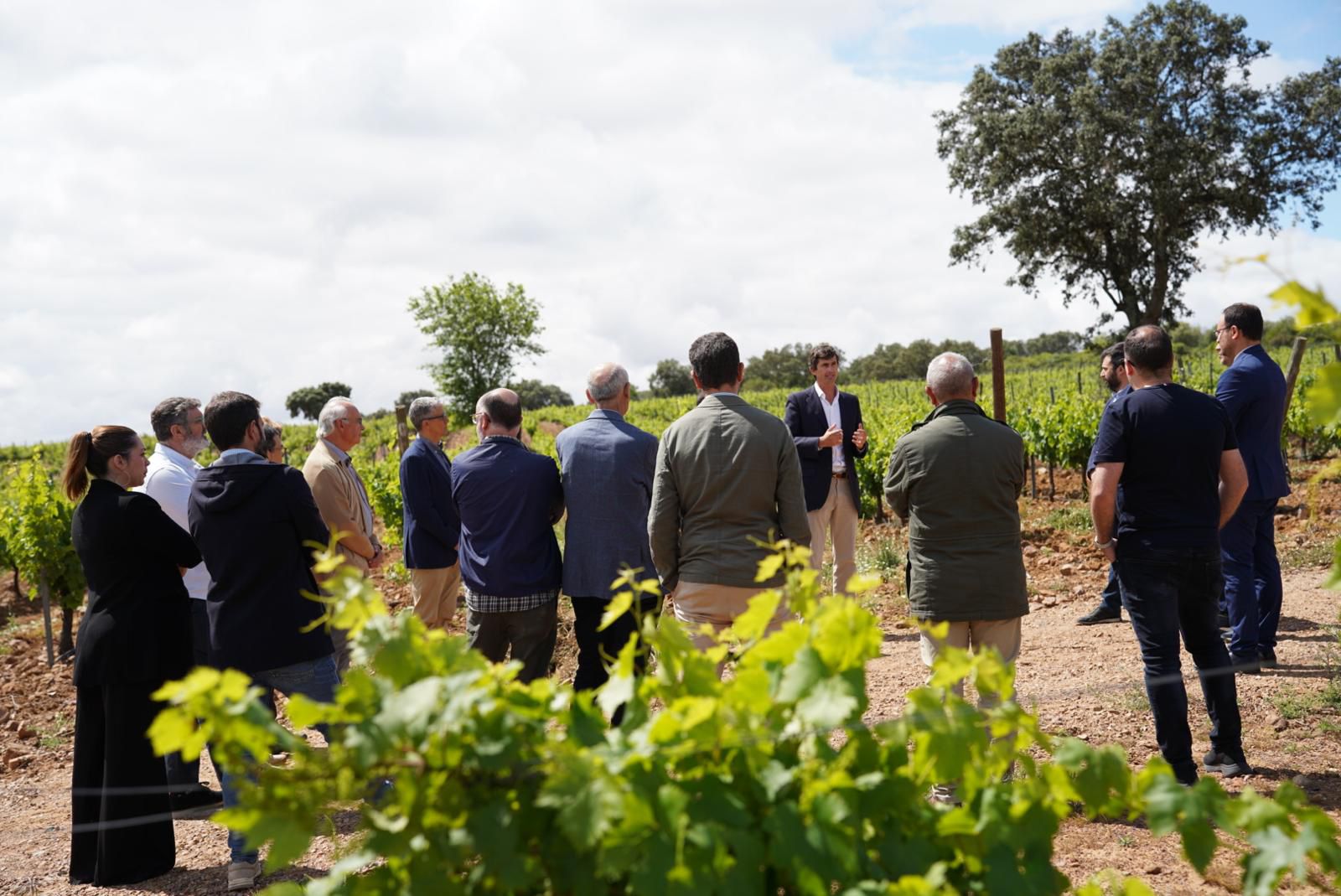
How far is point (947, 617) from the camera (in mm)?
3949

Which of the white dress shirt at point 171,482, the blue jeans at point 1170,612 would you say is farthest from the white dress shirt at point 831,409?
the white dress shirt at point 171,482

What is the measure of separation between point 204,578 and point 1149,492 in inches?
174

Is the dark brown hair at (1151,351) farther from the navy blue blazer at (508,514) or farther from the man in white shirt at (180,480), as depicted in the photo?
the man in white shirt at (180,480)

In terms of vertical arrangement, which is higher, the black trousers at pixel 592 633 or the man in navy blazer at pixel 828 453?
the man in navy blazer at pixel 828 453

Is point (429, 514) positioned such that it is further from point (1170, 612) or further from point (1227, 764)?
point (1227, 764)

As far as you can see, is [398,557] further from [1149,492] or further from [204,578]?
[1149,492]

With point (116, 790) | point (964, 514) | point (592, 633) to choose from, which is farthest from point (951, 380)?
point (116, 790)

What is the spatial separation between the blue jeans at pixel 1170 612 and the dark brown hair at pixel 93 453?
4.15m

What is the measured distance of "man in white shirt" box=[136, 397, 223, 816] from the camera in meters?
4.82

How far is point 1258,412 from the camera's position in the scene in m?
5.39

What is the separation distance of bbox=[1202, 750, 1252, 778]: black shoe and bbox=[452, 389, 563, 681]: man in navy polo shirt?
3035 millimetres

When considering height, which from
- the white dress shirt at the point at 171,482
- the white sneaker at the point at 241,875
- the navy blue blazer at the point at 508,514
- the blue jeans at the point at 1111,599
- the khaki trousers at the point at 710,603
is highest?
the white dress shirt at the point at 171,482

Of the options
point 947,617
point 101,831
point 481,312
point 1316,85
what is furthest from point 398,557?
point 481,312

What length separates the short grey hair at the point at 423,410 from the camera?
18.6ft
